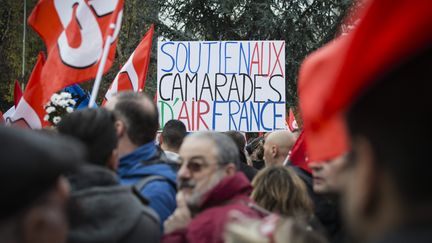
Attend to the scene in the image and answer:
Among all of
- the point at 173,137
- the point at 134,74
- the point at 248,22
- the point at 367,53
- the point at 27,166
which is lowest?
the point at 173,137

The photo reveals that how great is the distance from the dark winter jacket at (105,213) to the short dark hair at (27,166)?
1319mm

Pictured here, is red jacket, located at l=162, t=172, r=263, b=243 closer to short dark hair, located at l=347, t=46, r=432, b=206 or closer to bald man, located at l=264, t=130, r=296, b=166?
short dark hair, located at l=347, t=46, r=432, b=206

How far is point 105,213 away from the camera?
331cm

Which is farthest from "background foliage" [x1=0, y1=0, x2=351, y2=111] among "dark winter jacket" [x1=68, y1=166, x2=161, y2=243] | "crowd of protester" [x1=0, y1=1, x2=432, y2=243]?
"dark winter jacket" [x1=68, y1=166, x2=161, y2=243]

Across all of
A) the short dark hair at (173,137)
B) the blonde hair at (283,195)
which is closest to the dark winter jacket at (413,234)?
the blonde hair at (283,195)

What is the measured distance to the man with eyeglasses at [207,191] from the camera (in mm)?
3680

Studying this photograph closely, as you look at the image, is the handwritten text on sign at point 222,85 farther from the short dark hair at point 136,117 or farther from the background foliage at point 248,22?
the background foliage at point 248,22

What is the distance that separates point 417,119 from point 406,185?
10 centimetres

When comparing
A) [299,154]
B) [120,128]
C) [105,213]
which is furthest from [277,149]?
[105,213]

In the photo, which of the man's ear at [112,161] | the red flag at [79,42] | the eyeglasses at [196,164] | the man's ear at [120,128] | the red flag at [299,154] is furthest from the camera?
the red flag at [299,154]

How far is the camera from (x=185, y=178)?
4.21 metres

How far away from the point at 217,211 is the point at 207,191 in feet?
0.59

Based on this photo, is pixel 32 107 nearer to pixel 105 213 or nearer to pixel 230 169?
pixel 230 169

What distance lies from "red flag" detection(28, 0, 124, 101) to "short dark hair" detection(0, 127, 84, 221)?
4.56 metres
